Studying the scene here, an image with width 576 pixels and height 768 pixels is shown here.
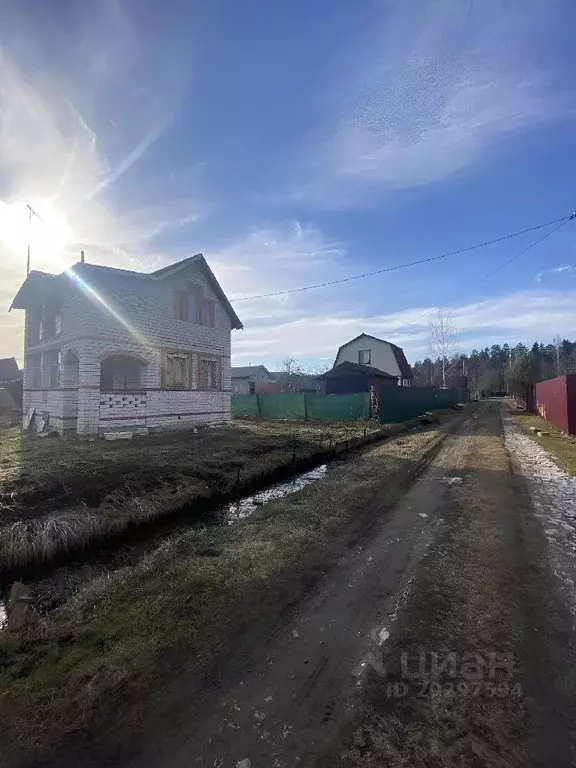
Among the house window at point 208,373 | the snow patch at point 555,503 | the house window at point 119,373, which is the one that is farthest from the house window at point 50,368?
the snow patch at point 555,503

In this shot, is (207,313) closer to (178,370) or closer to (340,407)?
(178,370)

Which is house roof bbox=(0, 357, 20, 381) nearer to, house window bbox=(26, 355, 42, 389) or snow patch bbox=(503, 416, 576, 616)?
house window bbox=(26, 355, 42, 389)

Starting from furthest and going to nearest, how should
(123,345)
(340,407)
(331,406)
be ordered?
1. (331,406)
2. (340,407)
3. (123,345)

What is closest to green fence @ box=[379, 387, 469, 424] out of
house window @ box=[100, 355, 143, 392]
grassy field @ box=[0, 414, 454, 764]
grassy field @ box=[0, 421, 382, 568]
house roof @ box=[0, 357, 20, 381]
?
grassy field @ box=[0, 421, 382, 568]

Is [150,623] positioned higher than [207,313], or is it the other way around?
[207,313]

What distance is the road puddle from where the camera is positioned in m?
6.84

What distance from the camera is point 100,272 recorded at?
531 inches

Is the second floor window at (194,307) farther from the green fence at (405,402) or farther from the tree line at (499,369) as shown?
the tree line at (499,369)

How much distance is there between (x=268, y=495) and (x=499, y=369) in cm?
11232

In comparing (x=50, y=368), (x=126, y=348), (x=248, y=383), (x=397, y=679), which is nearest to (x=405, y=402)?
(x=126, y=348)

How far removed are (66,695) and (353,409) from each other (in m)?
19.6

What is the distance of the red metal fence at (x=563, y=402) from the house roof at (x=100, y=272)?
14.4 m

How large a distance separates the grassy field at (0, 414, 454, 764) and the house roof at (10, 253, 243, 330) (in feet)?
35.9

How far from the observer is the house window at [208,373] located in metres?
17.2
